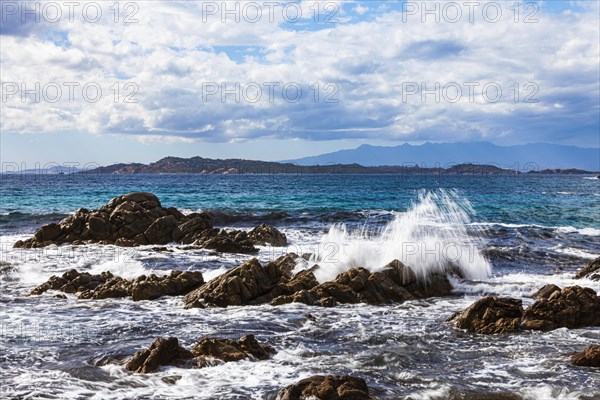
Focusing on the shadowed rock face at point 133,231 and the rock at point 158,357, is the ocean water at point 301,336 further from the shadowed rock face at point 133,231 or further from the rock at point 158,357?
the shadowed rock face at point 133,231

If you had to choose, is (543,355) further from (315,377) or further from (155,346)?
(155,346)

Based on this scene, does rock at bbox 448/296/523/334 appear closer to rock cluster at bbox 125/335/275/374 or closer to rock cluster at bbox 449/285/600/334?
rock cluster at bbox 449/285/600/334

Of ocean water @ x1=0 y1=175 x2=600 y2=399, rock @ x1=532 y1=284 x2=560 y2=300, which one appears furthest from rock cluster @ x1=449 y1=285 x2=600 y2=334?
rock @ x1=532 y1=284 x2=560 y2=300

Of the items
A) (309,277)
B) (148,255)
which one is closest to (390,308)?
(309,277)

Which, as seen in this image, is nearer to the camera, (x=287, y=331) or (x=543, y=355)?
(x=543, y=355)

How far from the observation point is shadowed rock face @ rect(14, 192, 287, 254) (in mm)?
31484

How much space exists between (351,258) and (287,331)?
25.4 feet

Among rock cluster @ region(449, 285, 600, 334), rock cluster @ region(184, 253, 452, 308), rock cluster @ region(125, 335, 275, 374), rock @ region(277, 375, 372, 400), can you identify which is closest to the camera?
rock @ region(277, 375, 372, 400)

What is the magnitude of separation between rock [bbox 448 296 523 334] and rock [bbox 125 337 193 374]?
757 cm

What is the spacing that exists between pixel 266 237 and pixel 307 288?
12.8 metres

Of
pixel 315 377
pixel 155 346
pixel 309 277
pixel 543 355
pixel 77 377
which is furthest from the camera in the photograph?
pixel 309 277

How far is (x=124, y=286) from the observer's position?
65.4ft

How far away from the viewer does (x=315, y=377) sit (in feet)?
35.1

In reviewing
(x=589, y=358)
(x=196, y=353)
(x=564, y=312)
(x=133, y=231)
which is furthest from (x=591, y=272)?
(x=133, y=231)
